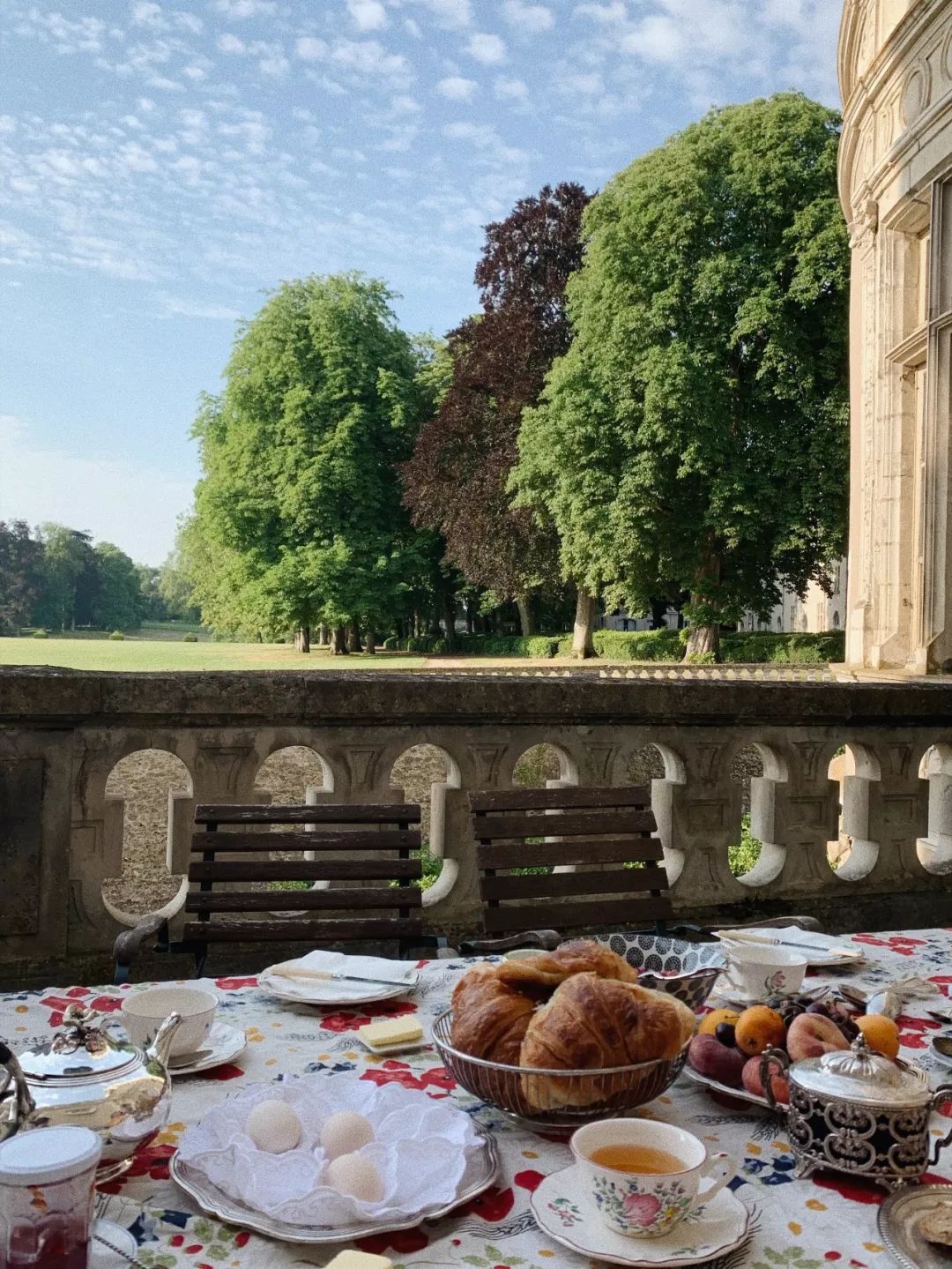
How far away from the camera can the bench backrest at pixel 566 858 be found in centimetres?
313

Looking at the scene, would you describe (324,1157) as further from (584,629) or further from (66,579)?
(66,579)

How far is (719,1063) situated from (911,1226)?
0.42 m

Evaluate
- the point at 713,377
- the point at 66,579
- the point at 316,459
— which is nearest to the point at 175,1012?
the point at 713,377

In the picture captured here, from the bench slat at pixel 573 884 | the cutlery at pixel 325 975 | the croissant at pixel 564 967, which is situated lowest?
the cutlery at pixel 325 975

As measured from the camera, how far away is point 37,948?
3.60 m

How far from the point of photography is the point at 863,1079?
1.48 m

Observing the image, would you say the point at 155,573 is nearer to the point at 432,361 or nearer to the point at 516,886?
the point at 432,361

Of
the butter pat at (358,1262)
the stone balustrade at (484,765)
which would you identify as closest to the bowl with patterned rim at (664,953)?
the butter pat at (358,1262)

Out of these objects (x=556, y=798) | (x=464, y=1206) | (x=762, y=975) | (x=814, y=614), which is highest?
(x=814, y=614)

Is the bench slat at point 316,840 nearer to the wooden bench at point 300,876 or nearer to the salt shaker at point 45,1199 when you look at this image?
the wooden bench at point 300,876

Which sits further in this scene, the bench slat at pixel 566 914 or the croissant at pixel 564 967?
the bench slat at pixel 566 914

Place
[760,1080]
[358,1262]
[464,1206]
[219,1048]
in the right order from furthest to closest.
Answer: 1. [219,1048]
2. [760,1080]
3. [464,1206]
4. [358,1262]

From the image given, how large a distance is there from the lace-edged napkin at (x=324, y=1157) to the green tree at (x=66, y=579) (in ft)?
283

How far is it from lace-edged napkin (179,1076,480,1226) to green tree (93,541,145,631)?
3612 inches
